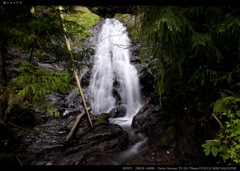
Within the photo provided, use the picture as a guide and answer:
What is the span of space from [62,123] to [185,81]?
6278mm

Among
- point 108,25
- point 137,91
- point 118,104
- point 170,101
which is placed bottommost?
point 118,104

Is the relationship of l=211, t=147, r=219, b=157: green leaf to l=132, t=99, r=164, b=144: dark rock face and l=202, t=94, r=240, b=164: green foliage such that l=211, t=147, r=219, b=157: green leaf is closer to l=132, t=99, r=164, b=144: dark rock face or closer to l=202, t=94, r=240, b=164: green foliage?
l=202, t=94, r=240, b=164: green foliage

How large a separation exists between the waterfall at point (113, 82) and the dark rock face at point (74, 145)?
4032 mm

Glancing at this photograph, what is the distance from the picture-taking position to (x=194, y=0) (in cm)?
233

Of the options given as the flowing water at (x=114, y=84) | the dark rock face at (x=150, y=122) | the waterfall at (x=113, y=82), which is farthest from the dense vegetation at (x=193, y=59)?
the waterfall at (x=113, y=82)

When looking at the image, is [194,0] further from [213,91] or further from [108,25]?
[108,25]

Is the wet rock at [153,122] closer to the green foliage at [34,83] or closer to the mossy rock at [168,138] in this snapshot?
the mossy rock at [168,138]

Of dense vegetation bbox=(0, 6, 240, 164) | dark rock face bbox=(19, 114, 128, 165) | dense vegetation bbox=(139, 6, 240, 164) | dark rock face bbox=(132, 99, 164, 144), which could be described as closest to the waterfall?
dark rock face bbox=(132, 99, 164, 144)

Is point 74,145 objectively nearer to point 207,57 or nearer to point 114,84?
point 207,57

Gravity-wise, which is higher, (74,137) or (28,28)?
(28,28)

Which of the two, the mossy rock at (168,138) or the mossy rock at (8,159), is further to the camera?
the mossy rock at (168,138)

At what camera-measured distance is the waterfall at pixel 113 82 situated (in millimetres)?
10344

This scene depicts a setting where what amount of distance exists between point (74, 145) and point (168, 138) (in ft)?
10.7

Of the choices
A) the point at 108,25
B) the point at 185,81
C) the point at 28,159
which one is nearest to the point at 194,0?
the point at 185,81
